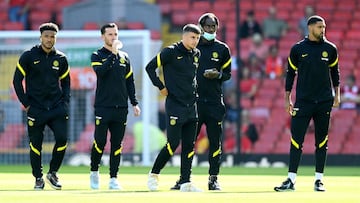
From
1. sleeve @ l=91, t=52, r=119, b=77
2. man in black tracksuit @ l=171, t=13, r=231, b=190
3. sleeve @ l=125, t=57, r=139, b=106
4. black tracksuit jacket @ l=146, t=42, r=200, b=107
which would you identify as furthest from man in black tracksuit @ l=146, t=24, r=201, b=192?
sleeve @ l=125, t=57, r=139, b=106

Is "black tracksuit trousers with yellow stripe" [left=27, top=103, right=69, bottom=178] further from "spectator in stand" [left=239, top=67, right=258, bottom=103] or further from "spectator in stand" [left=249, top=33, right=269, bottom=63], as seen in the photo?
"spectator in stand" [left=249, top=33, right=269, bottom=63]

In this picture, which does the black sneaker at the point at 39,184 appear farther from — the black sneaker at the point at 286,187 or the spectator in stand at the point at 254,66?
the spectator in stand at the point at 254,66

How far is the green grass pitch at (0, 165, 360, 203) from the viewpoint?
43.8ft

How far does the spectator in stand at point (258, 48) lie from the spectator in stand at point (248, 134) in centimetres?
199

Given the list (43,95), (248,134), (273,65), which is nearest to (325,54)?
(43,95)

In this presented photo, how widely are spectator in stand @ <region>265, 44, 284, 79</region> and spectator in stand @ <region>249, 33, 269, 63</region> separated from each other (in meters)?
0.23

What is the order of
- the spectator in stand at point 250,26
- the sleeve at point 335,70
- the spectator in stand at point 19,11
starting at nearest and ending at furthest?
the sleeve at point 335,70
the spectator in stand at point 250,26
the spectator in stand at point 19,11

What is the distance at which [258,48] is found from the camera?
2875 centimetres

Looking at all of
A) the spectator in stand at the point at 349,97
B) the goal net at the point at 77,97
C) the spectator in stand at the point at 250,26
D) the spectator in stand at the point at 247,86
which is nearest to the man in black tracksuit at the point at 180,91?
the goal net at the point at 77,97

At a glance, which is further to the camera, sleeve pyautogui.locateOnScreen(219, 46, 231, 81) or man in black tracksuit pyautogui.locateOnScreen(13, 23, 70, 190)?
man in black tracksuit pyautogui.locateOnScreen(13, 23, 70, 190)

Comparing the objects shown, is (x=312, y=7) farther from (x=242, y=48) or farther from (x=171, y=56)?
(x=171, y=56)

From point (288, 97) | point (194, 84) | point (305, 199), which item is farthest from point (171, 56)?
point (305, 199)

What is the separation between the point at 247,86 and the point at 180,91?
1307 centimetres

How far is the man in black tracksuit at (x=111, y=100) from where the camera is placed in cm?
1550
